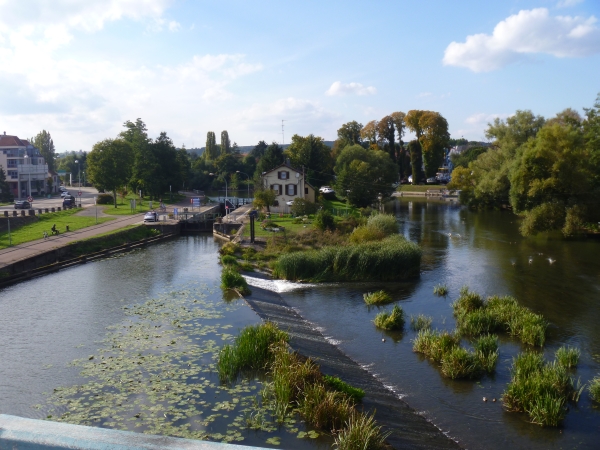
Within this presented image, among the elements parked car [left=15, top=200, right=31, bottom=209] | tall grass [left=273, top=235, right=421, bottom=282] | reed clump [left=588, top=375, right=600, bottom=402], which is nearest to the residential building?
parked car [left=15, top=200, right=31, bottom=209]

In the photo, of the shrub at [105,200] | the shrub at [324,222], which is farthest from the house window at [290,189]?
the shrub at [105,200]

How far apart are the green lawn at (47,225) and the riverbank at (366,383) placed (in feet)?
76.7

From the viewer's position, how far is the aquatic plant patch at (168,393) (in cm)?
1311

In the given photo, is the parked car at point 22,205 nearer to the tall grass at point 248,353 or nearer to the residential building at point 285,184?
the residential building at point 285,184

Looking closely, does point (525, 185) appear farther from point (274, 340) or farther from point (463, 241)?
point (274, 340)

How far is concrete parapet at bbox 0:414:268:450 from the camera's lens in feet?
9.73

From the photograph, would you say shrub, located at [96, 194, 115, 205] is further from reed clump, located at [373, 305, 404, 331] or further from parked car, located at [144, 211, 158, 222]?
reed clump, located at [373, 305, 404, 331]

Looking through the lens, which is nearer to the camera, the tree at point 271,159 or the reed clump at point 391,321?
the reed clump at point 391,321

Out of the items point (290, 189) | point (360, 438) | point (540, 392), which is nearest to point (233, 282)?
point (540, 392)

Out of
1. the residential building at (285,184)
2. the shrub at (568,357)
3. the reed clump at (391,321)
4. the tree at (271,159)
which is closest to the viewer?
the shrub at (568,357)

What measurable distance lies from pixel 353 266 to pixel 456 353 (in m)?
15.0

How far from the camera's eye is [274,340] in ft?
58.9

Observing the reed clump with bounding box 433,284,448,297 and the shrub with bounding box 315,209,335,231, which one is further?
the shrub with bounding box 315,209,335,231

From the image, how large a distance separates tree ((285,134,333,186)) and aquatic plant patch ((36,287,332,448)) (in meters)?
63.4
